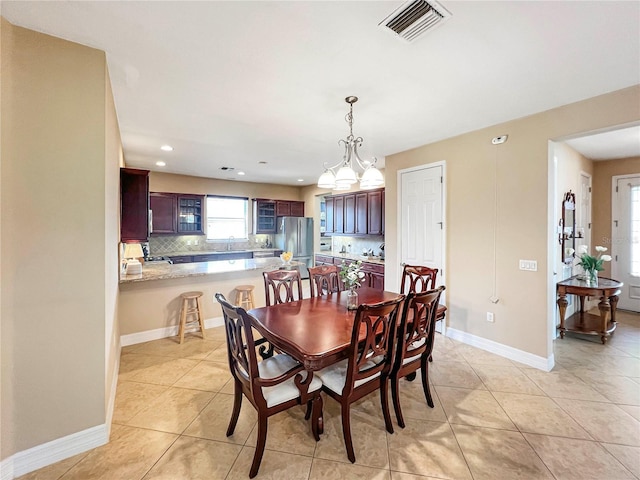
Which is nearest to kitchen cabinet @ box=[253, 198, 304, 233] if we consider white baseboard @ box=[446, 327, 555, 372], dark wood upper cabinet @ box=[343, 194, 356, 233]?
dark wood upper cabinet @ box=[343, 194, 356, 233]

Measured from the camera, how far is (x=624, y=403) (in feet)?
7.72

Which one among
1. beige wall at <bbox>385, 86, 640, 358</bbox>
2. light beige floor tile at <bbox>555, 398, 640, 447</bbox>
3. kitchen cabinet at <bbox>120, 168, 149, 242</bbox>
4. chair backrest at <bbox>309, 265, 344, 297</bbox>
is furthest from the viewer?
kitchen cabinet at <bbox>120, 168, 149, 242</bbox>

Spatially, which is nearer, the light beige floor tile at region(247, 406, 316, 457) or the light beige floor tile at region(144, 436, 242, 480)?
the light beige floor tile at region(144, 436, 242, 480)

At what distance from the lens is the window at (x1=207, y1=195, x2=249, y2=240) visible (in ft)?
22.6

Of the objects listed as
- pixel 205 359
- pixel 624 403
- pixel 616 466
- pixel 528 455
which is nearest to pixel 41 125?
pixel 205 359

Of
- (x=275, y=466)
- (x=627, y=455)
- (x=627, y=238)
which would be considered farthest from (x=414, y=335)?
(x=627, y=238)

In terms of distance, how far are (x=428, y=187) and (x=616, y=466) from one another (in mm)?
3081

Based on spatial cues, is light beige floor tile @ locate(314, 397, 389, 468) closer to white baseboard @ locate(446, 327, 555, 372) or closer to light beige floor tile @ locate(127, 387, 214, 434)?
light beige floor tile @ locate(127, 387, 214, 434)

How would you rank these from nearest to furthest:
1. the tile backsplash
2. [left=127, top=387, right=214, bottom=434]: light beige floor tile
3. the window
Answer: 1. [left=127, top=387, right=214, bottom=434]: light beige floor tile
2. the tile backsplash
3. the window

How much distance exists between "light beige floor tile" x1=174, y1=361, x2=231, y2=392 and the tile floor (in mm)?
16

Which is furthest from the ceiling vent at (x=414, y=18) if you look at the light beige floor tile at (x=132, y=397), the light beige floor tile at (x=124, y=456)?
the light beige floor tile at (x=132, y=397)

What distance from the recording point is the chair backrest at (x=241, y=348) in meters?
1.58

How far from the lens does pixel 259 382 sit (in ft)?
5.41

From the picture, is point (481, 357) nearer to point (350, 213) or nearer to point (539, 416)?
point (539, 416)
